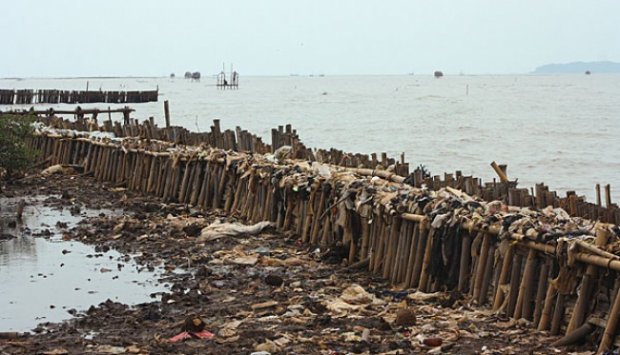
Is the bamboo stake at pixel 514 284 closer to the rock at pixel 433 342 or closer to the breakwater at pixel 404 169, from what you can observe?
the rock at pixel 433 342

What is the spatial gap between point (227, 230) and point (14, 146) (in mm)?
8240

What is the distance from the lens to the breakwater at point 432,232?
8258 millimetres

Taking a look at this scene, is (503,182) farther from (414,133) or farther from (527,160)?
(414,133)

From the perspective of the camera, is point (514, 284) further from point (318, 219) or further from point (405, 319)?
point (318, 219)

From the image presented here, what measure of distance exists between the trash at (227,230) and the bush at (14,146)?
299 inches

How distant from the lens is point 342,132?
51.8 m

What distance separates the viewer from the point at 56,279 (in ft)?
37.7

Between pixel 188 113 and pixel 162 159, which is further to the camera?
pixel 188 113

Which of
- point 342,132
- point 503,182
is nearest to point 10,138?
point 503,182

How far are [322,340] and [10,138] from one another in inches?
534

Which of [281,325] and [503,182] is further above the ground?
[503,182]

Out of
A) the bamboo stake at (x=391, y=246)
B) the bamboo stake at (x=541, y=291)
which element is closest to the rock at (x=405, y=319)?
the bamboo stake at (x=541, y=291)

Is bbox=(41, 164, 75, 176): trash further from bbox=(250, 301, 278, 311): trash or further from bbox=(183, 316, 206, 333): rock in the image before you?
bbox=(183, 316, 206, 333): rock

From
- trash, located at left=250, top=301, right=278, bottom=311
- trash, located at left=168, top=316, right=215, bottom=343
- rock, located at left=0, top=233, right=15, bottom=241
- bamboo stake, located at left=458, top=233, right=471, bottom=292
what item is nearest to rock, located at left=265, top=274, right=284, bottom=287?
trash, located at left=250, top=301, right=278, bottom=311
